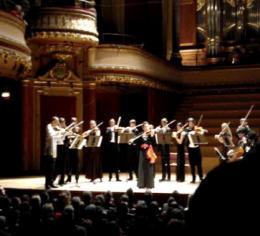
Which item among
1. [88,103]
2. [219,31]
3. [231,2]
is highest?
[231,2]

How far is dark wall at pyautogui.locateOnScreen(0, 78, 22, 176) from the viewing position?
11.4m

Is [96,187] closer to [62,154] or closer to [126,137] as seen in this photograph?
[62,154]

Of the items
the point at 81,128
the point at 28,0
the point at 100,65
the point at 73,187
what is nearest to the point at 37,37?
the point at 28,0

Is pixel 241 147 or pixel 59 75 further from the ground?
pixel 59 75

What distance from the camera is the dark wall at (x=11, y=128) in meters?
11.4

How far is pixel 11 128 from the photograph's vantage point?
38.0 ft

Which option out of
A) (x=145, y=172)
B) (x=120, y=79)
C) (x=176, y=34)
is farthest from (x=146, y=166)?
(x=176, y=34)

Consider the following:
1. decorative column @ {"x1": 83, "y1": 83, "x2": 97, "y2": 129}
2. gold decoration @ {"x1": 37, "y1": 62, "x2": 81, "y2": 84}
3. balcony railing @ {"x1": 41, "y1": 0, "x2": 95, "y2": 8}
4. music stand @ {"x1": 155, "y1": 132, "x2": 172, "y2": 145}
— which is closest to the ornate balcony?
balcony railing @ {"x1": 41, "y1": 0, "x2": 95, "y2": 8}

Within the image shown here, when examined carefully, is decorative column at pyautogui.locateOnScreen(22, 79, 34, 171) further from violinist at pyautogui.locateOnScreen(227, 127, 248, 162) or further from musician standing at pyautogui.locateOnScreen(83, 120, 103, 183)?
violinist at pyautogui.locateOnScreen(227, 127, 248, 162)

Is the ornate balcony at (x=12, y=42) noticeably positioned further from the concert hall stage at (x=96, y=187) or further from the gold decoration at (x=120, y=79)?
the gold decoration at (x=120, y=79)

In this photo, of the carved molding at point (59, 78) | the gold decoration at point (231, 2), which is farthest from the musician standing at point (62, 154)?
A: the gold decoration at point (231, 2)

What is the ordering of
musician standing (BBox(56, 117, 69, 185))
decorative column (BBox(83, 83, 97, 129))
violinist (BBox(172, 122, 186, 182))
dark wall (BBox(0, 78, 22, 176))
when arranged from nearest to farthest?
musician standing (BBox(56, 117, 69, 185)) < violinist (BBox(172, 122, 186, 182)) < dark wall (BBox(0, 78, 22, 176)) < decorative column (BBox(83, 83, 97, 129))

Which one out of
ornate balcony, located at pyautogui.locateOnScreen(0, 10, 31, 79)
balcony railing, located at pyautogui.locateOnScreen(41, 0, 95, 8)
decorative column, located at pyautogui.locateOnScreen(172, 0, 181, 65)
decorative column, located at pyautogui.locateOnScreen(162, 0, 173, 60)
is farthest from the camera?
decorative column, located at pyautogui.locateOnScreen(172, 0, 181, 65)

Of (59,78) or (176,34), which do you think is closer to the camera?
(59,78)
